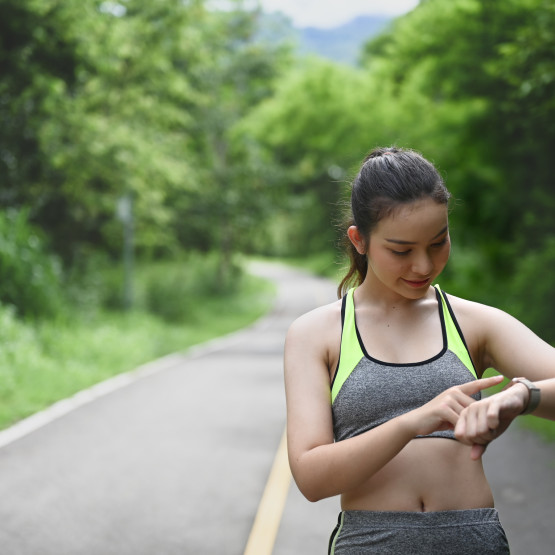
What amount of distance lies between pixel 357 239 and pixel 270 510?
442 centimetres

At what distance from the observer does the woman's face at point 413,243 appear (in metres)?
1.87

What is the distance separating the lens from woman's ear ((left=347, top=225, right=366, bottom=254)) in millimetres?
2008

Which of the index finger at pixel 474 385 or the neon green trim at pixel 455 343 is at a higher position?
the index finger at pixel 474 385

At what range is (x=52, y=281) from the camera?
17.5 metres

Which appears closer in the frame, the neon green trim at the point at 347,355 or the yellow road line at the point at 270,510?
the neon green trim at the point at 347,355

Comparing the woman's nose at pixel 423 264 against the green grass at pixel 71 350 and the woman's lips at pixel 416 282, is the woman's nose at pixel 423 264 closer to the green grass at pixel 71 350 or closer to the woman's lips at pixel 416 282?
the woman's lips at pixel 416 282

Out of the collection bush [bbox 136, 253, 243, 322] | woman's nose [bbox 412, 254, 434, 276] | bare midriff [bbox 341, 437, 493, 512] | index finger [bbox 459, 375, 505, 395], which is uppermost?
woman's nose [bbox 412, 254, 434, 276]

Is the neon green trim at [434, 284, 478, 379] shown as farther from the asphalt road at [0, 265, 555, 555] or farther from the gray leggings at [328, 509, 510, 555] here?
the asphalt road at [0, 265, 555, 555]

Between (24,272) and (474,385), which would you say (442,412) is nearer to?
(474,385)

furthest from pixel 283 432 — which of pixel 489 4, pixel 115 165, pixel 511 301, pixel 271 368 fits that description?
pixel 489 4

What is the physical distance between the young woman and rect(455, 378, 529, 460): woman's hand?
0.54ft

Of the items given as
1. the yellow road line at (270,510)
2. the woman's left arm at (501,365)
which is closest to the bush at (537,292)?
the yellow road line at (270,510)

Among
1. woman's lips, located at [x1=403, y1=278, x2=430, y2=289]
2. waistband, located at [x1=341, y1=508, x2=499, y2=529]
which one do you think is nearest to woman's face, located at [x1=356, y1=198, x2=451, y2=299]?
woman's lips, located at [x1=403, y1=278, x2=430, y2=289]

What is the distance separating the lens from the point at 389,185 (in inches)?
75.8
